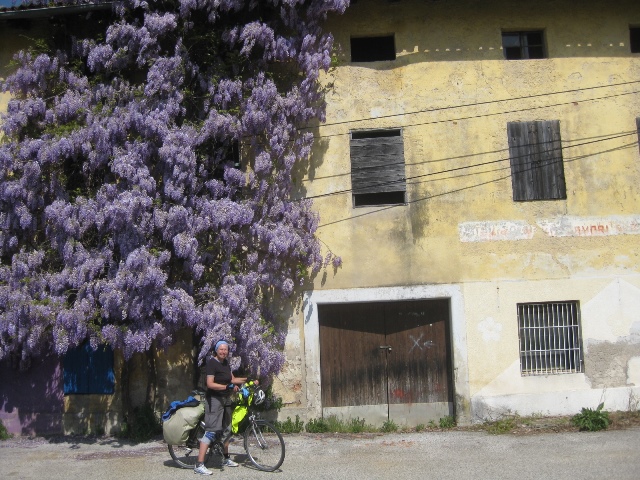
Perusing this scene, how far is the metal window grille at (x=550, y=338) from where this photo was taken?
10.8 metres

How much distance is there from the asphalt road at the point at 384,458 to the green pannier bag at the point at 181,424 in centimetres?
44

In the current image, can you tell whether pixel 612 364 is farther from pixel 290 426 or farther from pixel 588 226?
pixel 290 426

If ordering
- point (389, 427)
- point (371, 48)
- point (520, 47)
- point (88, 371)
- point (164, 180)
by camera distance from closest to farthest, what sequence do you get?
point (164, 180), point (389, 427), point (88, 371), point (520, 47), point (371, 48)

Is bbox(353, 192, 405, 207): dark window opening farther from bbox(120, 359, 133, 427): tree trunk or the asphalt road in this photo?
bbox(120, 359, 133, 427): tree trunk

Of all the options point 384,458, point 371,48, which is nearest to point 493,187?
point 371,48

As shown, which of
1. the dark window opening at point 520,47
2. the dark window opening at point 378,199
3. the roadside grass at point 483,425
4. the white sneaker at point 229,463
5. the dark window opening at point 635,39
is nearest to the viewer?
the white sneaker at point 229,463

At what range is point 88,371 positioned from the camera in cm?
1089

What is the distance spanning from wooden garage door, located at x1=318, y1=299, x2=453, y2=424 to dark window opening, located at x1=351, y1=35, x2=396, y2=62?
4.18 metres

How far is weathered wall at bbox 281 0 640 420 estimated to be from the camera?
1077cm

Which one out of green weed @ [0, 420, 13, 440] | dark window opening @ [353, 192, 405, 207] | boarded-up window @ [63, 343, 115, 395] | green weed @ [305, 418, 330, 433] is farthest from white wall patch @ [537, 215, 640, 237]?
green weed @ [0, 420, 13, 440]

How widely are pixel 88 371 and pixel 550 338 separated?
741 cm

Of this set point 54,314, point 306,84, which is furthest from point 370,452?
point 306,84

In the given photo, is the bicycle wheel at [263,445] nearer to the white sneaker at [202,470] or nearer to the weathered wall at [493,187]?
the white sneaker at [202,470]

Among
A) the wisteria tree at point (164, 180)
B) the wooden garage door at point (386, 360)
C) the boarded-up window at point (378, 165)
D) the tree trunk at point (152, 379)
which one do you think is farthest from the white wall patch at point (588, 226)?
the tree trunk at point (152, 379)
